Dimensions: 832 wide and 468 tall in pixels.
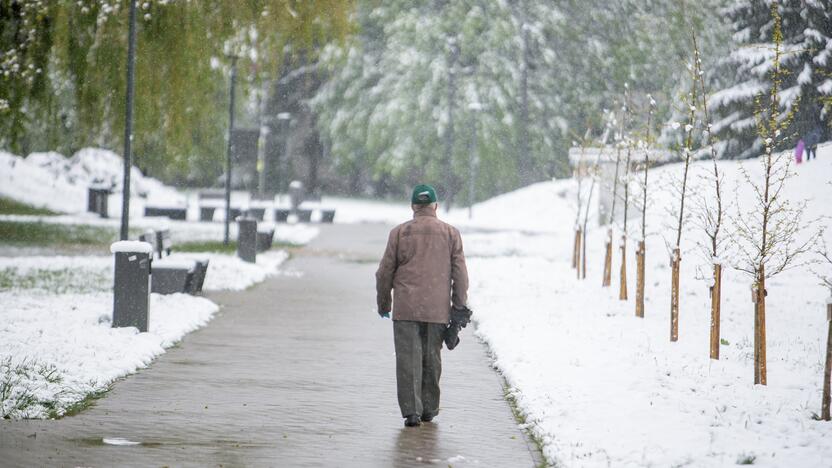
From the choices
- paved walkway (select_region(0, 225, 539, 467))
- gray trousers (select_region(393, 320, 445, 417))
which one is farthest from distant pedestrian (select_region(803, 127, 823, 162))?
gray trousers (select_region(393, 320, 445, 417))

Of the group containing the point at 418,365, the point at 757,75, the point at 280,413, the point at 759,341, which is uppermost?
the point at 757,75

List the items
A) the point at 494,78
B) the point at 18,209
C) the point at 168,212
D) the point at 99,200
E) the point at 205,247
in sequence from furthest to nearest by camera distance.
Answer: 1. the point at 494,78
2. the point at 18,209
3. the point at 168,212
4. the point at 99,200
5. the point at 205,247

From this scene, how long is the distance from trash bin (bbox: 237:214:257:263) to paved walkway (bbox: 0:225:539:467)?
7.67m

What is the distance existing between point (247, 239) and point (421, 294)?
46.2ft

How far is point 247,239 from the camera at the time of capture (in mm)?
22297

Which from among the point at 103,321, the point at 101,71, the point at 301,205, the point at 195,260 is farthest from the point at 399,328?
the point at 301,205

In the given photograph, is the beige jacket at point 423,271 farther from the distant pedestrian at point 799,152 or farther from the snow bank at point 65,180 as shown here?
the snow bank at point 65,180

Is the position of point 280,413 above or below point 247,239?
below

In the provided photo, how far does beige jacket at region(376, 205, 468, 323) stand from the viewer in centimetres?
857

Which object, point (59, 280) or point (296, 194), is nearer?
point (59, 280)

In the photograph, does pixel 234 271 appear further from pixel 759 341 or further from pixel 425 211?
pixel 425 211

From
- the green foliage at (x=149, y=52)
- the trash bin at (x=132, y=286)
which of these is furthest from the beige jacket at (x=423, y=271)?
the green foliage at (x=149, y=52)

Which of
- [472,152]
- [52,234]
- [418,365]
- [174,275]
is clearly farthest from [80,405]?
[472,152]

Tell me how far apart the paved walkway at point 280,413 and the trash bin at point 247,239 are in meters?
7.67
